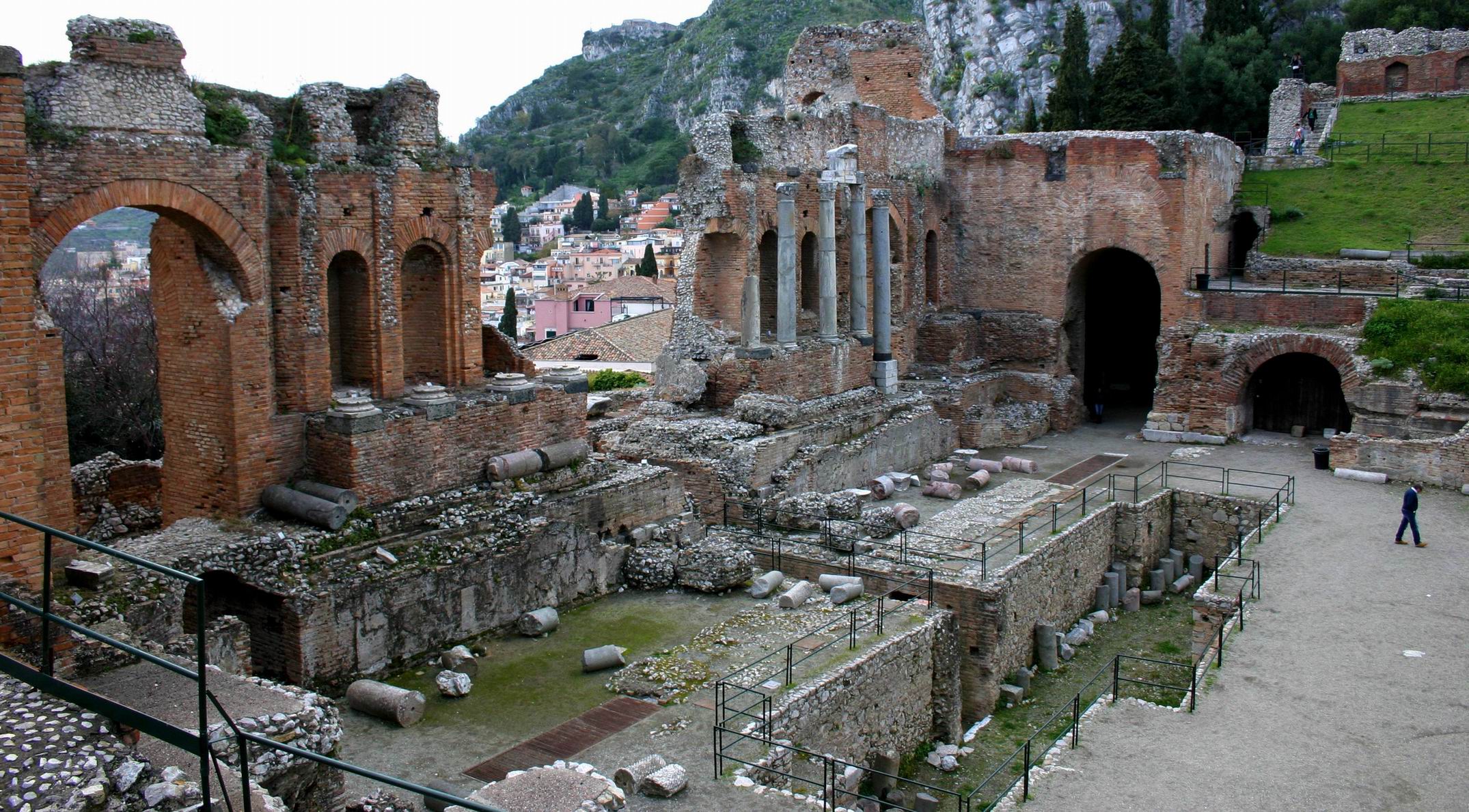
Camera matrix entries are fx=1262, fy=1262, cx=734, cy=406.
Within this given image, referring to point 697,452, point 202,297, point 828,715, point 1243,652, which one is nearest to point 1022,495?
point 697,452

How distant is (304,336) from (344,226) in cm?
151

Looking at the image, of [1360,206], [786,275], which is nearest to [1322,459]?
[1360,206]

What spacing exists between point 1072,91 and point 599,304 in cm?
2487

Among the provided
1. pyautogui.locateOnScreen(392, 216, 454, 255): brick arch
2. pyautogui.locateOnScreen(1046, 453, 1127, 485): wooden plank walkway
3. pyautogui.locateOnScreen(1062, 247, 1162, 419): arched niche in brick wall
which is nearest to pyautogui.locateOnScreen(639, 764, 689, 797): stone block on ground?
pyautogui.locateOnScreen(392, 216, 454, 255): brick arch

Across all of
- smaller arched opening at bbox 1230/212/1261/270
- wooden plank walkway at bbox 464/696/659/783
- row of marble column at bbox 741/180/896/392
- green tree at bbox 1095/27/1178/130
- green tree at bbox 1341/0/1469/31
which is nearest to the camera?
wooden plank walkway at bbox 464/696/659/783

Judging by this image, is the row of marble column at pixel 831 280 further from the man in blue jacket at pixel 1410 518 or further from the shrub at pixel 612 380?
the man in blue jacket at pixel 1410 518

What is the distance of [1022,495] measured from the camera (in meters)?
22.0

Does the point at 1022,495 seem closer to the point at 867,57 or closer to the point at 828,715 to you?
the point at 828,715

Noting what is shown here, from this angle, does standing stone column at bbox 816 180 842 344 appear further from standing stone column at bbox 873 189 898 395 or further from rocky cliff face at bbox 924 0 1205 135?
rocky cliff face at bbox 924 0 1205 135

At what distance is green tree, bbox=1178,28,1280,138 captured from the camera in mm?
44250

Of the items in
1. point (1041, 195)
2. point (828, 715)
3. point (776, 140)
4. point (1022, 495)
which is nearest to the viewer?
point (828, 715)

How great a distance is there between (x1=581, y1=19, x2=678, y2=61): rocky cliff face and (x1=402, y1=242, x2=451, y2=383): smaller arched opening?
125 m

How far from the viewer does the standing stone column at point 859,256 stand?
2575 centimetres

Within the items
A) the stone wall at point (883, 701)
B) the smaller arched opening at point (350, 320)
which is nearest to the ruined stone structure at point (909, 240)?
the smaller arched opening at point (350, 320)
